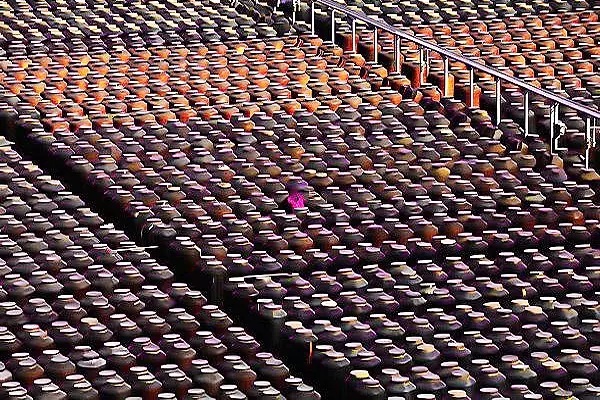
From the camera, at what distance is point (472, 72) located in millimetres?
10344

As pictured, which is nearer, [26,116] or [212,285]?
[212,285]

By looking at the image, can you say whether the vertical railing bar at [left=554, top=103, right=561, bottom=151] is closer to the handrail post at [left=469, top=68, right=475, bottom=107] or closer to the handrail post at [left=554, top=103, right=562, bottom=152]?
the handrail post at [left=554, top=103, right=562, bottom=152]

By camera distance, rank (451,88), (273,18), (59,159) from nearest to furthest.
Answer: (59,159)
(451,88)
(273,18)

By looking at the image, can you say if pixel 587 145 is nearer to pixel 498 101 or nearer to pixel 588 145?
pixel 588 145

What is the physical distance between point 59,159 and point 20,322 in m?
1.70

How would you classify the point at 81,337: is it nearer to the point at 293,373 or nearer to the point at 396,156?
the point at 293,373

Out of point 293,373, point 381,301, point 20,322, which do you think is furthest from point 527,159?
point 20,322

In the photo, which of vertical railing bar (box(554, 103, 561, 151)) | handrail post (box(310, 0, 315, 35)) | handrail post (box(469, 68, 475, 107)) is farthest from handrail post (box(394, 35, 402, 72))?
vertical railing bar (box(554, 103, 561, 151))

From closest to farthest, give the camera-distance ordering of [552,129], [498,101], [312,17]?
[552,129], [498,101], [312,17]

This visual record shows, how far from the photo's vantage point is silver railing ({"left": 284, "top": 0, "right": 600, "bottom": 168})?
9.81 m

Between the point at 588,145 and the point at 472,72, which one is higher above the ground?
the point at 472,72

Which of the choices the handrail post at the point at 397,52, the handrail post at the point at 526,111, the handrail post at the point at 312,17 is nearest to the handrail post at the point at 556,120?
the handrail post at the point at 526,111

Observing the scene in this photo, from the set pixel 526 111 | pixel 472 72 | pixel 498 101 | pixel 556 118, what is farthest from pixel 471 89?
pixel 556 118

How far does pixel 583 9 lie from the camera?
39.1 ft
